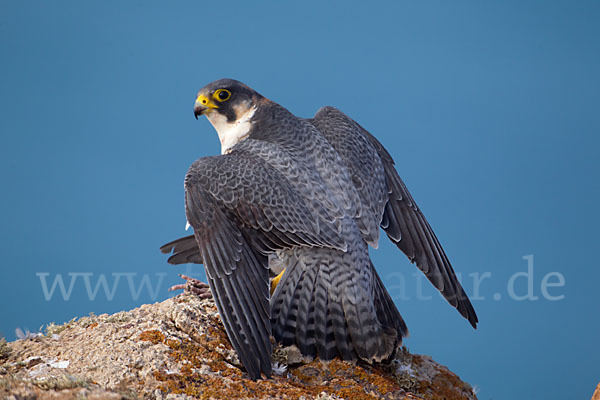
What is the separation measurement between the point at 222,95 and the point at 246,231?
1.39 metres

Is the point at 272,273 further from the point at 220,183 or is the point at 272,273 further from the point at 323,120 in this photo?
the point at 323,120

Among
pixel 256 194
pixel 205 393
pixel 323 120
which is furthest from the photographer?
pixel 323 120

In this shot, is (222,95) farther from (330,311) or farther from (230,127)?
(330,311)

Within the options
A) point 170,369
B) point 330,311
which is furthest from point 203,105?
point 170,369

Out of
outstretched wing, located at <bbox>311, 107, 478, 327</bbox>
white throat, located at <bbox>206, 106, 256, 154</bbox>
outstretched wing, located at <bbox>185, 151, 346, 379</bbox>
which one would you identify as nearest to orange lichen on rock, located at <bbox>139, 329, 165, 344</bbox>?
outstretched wing, located at <bbox>185, 151, 346, 379</bbox>

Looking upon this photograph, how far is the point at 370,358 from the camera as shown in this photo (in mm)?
3799

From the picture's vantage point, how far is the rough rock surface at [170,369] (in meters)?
3.31

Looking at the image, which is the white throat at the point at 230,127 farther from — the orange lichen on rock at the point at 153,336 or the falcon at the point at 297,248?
the orange lichen on rock at the point at 153,336

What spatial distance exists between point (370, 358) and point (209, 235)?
1.24m

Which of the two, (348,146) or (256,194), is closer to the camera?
(256,194)

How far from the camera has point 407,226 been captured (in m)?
4.83

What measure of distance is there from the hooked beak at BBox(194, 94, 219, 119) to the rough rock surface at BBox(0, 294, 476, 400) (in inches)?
59.4

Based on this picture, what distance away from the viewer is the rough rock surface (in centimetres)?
331

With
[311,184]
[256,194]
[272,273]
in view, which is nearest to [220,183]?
[256,194]
